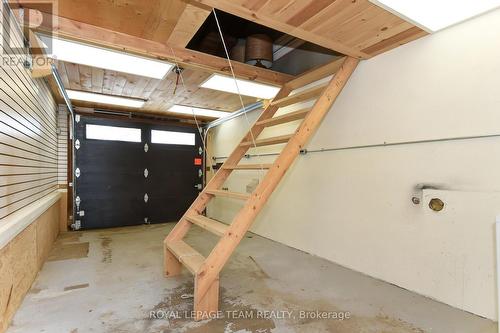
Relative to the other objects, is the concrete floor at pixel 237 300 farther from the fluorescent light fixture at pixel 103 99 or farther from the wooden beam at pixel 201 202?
the fluorescent light fixture at pixel 103 99

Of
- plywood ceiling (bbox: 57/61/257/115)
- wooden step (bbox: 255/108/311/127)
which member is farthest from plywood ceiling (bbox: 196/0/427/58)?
plywood ceiling (bbox: 57/61/257/115)

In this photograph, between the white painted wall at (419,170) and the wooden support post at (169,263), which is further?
the wooden support post at (169,263)

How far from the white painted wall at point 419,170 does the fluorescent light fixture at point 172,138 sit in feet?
11.4

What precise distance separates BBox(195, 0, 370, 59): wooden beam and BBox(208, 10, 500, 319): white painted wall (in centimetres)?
42

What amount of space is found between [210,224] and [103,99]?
11.0 feet

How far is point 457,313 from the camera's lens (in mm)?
1961

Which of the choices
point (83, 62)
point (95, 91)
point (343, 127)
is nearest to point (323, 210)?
point (343, 127)

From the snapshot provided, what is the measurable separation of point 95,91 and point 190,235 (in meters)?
2.64

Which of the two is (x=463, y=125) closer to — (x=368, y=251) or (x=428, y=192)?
(x=428, y=192)

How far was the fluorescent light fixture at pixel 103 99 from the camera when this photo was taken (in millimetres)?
4105

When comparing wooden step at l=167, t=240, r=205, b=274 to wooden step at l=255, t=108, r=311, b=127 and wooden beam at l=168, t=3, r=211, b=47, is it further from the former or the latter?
wooden beam at l=168, t=3, r=211, b=47

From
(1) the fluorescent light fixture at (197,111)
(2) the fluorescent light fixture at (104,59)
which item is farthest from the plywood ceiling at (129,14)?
(1) the fluorescent light fixture at (197,111)

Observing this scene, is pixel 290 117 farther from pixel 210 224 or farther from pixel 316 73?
pixel 210 224

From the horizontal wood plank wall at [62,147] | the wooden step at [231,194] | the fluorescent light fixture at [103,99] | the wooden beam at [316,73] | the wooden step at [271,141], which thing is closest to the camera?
the wooden step at [231,194]
